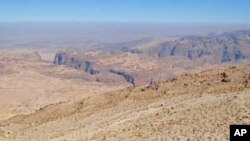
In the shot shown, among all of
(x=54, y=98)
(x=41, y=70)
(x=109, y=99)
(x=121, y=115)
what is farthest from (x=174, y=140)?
(x=41, y=70)

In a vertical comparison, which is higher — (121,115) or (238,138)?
(238,138)

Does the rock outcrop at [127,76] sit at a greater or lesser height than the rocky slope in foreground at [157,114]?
lesser

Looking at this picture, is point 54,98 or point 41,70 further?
point 41,70

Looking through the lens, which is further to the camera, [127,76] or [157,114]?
[127,76]

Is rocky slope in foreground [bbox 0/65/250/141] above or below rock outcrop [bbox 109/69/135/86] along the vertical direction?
above

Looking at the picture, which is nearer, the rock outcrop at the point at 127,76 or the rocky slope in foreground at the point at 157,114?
the rocky slope in foreground at the point at 157,114

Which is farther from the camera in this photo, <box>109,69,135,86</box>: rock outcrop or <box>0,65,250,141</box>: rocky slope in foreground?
<box>109,69,135,86</box>: rock outcrop

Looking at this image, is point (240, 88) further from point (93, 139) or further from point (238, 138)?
point (238, 138)

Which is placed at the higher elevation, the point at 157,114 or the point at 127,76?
the point at 157,114
